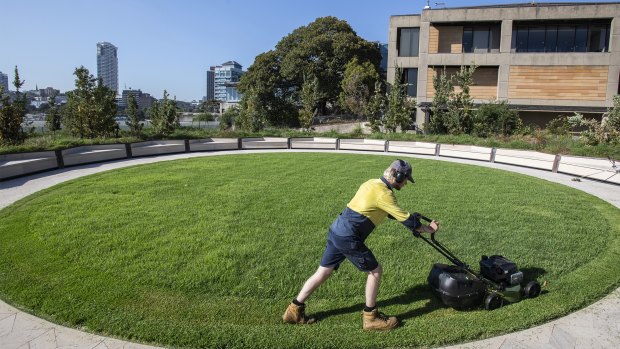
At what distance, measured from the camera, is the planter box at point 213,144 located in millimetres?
21141

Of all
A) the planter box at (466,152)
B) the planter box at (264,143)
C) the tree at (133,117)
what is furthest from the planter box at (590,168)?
the tree at (133,117)

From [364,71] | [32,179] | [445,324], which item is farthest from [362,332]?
[364,71]

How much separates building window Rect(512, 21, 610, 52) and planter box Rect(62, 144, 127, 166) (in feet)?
96.8

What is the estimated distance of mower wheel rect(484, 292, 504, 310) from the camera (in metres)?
4.89

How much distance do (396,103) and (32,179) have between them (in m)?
21.1

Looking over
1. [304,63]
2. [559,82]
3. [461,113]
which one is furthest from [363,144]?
[304,63]

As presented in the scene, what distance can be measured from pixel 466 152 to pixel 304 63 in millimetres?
28913

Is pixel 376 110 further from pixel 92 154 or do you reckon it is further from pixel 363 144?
pixel 92 154

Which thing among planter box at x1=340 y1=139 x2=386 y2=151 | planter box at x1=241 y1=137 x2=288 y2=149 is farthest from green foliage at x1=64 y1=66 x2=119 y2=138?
planter box at x1=340 y1=139 x2=386 y2=151

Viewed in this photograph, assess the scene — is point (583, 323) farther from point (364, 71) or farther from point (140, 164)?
point (364, 71)

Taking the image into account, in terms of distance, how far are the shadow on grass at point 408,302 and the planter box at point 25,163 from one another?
490 inches

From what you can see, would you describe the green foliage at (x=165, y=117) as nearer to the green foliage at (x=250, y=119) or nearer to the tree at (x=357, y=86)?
the green foliage at (x=250, y=119)


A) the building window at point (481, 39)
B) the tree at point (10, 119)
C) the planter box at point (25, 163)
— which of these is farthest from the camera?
the building window at point (481, 39)

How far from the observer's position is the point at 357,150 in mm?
22312
